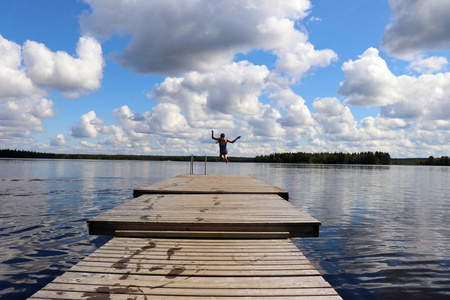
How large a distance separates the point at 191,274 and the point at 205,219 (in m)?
2.75

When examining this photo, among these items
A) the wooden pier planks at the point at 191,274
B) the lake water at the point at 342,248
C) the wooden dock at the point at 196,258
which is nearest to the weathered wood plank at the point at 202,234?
the wooden dock at the point at 196,258

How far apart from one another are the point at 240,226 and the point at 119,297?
137 inches

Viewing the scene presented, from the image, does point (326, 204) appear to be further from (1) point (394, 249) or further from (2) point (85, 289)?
(2) point (85, 289)

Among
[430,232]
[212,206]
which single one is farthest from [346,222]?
[212,206]

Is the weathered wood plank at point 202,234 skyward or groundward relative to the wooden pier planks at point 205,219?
groundward

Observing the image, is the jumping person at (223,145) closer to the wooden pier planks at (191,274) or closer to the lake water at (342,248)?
the lake water at (342,248)

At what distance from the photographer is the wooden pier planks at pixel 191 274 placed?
12.0 ft

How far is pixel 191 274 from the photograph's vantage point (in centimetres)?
422

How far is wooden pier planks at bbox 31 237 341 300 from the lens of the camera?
364 centimetres

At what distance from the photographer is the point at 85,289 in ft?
12.2

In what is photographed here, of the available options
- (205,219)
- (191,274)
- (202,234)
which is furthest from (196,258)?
(205,219)

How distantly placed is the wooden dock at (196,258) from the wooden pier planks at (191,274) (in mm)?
12

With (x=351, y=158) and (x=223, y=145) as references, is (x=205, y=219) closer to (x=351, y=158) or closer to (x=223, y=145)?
(x=223, y=145)

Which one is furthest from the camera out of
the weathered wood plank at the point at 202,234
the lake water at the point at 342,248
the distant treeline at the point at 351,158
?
the distant treeline at the point at 351,158
